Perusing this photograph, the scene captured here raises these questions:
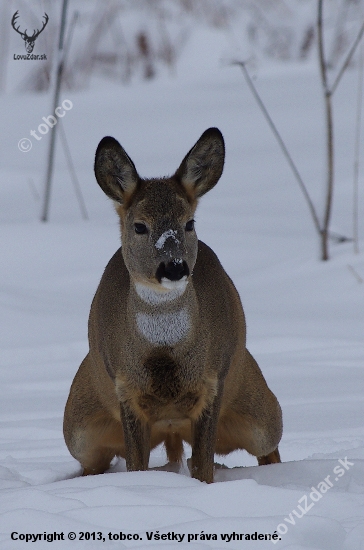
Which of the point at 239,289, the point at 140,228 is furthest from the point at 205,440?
the point at 239,289

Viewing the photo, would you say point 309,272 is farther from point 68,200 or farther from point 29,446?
point 29,446

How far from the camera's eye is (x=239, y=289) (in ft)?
26.4

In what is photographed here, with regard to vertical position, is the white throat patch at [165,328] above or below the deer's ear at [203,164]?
below

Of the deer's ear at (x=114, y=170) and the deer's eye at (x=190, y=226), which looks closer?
the deer's eye at (x=190, y=226)

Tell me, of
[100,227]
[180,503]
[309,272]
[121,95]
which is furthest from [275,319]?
[121,95]

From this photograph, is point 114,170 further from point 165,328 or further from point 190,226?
point 165,328

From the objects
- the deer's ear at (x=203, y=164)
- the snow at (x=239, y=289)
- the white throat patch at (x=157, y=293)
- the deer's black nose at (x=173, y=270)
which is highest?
the deer's ear at (x=203, y=164)

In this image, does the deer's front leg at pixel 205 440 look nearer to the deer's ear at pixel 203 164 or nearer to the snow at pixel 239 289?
the snow at pixel 239 289

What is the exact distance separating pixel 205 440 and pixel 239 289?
4150 millimetres

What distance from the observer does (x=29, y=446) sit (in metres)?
4.87

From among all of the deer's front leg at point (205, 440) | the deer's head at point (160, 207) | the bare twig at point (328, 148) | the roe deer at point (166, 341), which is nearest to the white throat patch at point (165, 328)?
the roe deer at point (166, 341)

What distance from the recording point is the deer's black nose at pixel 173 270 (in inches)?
141

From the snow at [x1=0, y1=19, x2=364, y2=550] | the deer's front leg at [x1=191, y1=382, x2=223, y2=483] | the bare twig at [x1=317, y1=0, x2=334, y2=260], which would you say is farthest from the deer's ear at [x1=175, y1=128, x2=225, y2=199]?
the bare twig at [x1=317, y1=0, x2=334, y2=260]

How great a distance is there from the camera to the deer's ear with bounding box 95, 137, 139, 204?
156 inches
